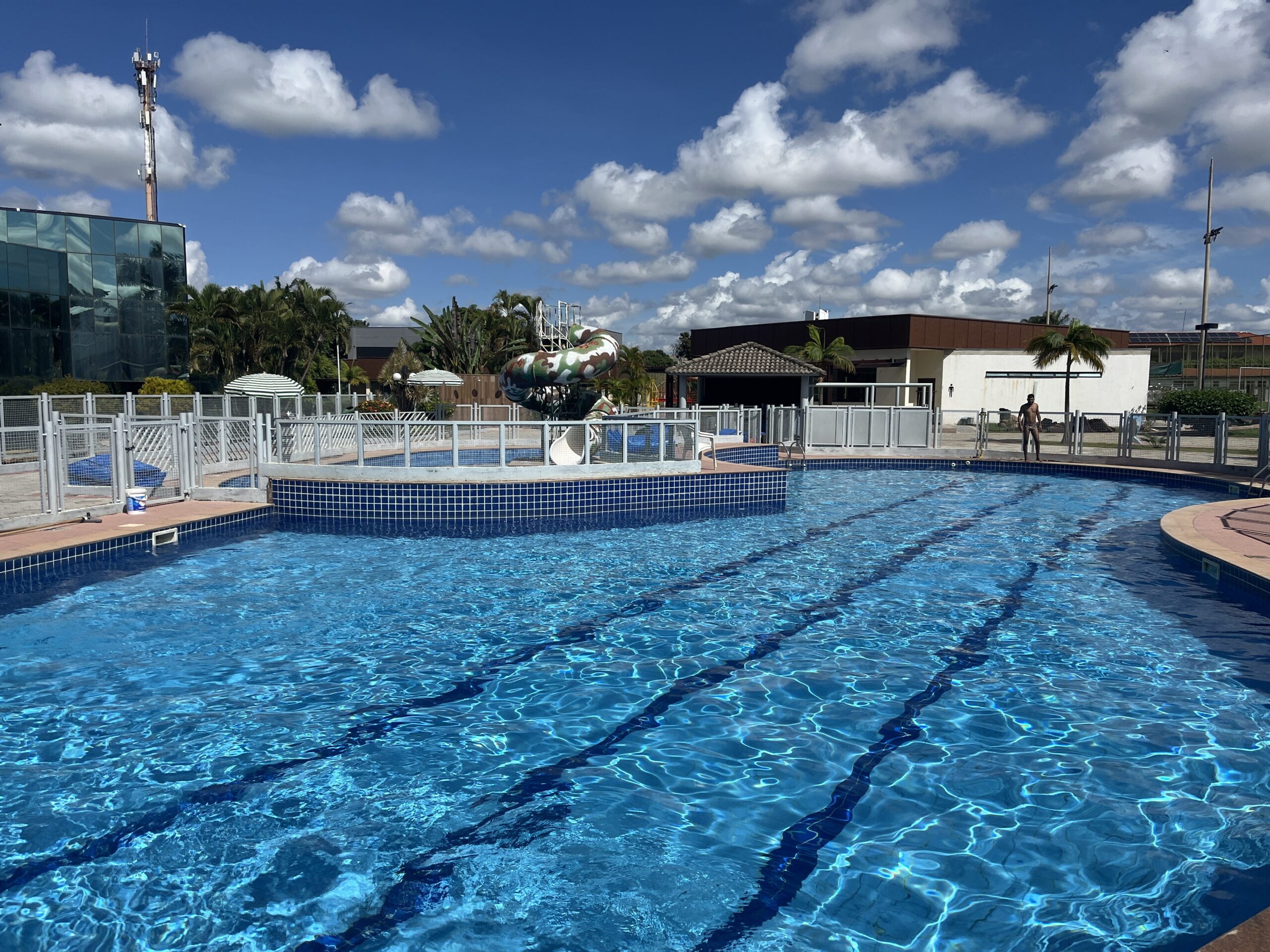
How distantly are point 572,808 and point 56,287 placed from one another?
3280 centimetres

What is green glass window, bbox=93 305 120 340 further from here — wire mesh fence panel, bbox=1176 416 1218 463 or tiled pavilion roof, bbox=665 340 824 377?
wire mesh fence panel, bbox=1176 416 1218 463

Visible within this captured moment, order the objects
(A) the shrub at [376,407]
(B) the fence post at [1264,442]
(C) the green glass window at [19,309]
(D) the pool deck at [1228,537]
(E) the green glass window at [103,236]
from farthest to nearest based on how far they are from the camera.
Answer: (E) the green glass window at [103,236], (C) the green glass window at [19,309], (A) the shrub at [376,407], (B) the fence post at [1264,442], (D) the pool deck at [1228,537]

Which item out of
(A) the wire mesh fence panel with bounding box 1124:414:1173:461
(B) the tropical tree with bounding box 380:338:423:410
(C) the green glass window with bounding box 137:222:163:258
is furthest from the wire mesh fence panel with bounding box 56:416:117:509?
(B) the tropical tree with bounding box 380:338:423:410

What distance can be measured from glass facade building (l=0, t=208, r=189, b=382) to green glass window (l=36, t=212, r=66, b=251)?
3cm

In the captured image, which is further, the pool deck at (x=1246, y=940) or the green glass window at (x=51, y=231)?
the green glass window at (x=51, y=231)

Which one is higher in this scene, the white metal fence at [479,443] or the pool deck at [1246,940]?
the white metal fence at [479,443]

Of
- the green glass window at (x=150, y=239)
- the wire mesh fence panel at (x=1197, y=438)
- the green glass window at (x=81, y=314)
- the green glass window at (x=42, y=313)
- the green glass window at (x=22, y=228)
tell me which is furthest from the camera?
the green glass window at (x=150, y=239)

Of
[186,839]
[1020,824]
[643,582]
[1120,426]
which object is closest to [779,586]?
[643,582]

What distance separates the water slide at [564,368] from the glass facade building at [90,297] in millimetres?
20540

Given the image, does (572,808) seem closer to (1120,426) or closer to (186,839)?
(186,839)

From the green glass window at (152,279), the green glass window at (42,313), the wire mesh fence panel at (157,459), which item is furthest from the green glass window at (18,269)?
the wire mesh fence panel at (157,459)

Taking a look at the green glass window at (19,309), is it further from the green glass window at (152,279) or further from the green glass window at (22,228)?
the green glass window at (152,279)

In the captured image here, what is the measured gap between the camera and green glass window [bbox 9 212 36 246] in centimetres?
2888

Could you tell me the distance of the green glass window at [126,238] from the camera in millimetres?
31297
